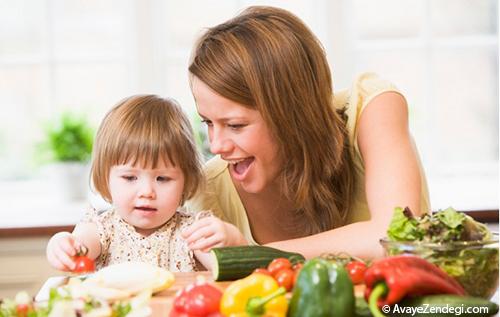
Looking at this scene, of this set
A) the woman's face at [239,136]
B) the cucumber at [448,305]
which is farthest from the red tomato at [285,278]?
the woman's face at [239,136]

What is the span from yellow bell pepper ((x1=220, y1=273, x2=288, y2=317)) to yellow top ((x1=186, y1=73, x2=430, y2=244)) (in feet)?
3.36

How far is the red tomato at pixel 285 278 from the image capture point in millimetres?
1760

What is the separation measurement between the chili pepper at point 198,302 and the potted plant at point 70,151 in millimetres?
3139

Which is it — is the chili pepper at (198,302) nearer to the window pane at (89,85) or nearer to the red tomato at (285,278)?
the red tomato at (285,278)

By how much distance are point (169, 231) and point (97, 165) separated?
28 cm

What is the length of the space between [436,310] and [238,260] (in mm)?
541

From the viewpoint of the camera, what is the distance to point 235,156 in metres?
2.41

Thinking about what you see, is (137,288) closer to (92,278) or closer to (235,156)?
(92,278)

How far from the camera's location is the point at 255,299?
5.14 feet

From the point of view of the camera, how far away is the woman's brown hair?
7.86 feet

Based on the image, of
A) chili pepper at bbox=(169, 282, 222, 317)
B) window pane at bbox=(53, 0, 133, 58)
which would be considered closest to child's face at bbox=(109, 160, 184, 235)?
chili pepper at bbox=(169, 282, 222, 317)

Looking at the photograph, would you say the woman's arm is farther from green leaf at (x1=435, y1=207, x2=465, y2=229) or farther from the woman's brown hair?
green leaf at (x1=435, y1=207, x2=465, y2=229)

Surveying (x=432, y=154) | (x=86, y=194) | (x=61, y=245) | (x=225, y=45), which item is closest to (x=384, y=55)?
(x=432, y=154)

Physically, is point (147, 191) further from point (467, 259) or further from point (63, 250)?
point (467, 259)
